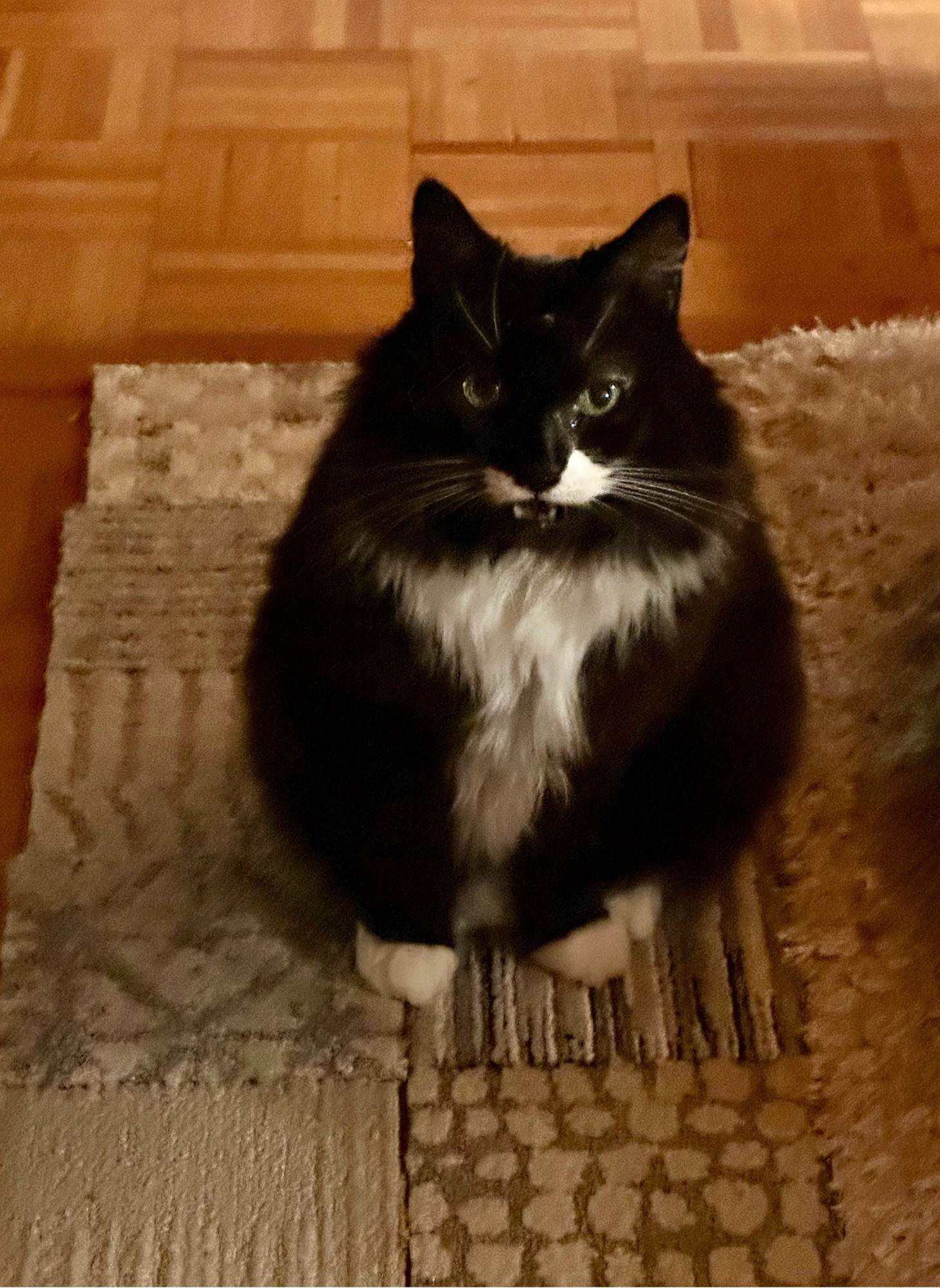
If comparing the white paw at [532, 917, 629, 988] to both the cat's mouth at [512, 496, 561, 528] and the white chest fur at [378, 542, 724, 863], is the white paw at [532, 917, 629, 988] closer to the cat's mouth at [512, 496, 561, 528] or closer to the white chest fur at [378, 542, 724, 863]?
the white chest fur at [378, 542, 724, 863]

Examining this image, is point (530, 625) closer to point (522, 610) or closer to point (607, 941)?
point (522, 610)

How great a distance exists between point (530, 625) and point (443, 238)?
0.25 metres

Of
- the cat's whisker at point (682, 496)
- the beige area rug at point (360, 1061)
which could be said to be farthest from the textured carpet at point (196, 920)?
the cat's whisker at point (682, 496)

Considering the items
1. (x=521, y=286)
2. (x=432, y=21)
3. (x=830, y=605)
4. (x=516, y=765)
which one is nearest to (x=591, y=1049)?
(x=516, y=765)

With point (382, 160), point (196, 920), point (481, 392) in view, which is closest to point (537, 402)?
point (481, 392)

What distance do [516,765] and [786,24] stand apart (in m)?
1.57

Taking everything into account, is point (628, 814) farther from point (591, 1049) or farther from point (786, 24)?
point (786, 24)

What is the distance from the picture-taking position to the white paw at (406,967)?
1.03 m

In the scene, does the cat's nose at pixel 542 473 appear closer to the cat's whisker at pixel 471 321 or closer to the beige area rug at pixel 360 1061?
the cat's whisker at pixel 471 321

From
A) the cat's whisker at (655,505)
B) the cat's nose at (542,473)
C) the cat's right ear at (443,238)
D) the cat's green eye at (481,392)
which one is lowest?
the cat's whisker at (655,505)

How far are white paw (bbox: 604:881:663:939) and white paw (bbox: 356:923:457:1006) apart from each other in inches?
6.0

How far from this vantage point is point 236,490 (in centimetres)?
141

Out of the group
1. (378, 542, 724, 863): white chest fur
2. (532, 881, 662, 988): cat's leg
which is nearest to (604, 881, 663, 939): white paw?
(532, 881, 662, 988): cat's leg

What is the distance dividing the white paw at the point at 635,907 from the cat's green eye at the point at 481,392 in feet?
1.74
